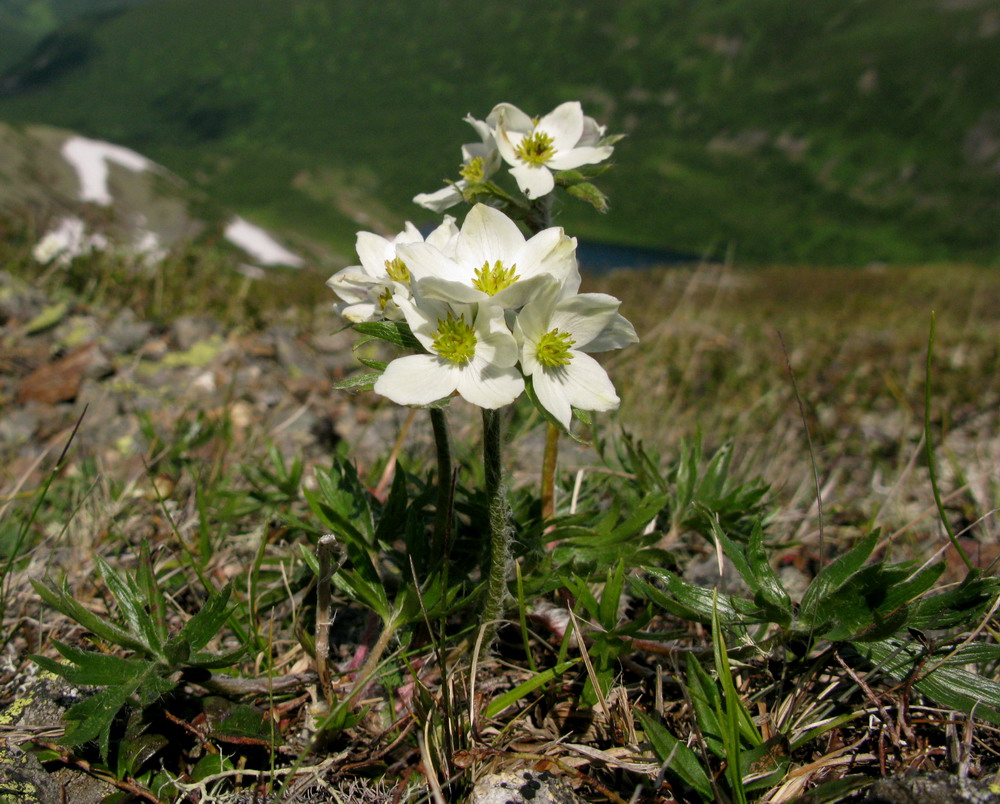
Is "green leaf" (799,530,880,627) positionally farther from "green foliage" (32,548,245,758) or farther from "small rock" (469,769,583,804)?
"green foliage" (32,548,245,758)

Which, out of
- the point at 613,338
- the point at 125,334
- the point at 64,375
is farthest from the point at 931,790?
the point at 125,334

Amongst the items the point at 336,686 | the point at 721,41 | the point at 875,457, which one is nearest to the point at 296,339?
the point at 336,686

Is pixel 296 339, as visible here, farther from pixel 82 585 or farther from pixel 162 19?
pixel 162 19

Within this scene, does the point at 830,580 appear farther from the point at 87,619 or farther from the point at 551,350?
the point at 87,619

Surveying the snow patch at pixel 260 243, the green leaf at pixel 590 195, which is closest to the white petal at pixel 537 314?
the green leaf at pixel 590 195

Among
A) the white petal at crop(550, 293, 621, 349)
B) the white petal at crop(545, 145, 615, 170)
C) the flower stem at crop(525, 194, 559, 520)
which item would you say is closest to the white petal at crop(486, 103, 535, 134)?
the white petal at crop(545, 145, 615, 170)

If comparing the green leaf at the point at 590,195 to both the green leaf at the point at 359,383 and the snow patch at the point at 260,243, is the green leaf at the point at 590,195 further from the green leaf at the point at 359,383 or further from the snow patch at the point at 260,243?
the snow patch at the point at 260,243
